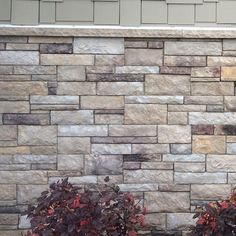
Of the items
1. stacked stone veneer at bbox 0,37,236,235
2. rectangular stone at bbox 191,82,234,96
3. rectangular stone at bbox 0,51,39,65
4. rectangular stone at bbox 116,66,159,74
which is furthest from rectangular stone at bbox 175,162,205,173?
rectangular stone at bbox 0,51,39,65

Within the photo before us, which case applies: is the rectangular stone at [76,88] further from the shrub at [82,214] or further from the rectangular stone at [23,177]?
the shrub at [82,214]

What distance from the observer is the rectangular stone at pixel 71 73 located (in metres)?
4.30

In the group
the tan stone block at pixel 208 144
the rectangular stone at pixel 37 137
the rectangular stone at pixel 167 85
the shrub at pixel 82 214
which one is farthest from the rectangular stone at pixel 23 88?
the tan stone block at pixel 208 144

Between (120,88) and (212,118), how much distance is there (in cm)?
84

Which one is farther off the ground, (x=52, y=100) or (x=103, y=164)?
(x=52, y=100)

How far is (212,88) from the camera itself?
4344 mm

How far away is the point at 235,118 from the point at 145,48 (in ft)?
3.26

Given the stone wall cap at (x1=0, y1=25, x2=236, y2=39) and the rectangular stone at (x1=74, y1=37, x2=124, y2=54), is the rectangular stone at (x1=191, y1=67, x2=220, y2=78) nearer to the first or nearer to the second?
the stone wall cap at (x1=0, y1=25, x2=236, y2=39)

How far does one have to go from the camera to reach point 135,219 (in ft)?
11.8

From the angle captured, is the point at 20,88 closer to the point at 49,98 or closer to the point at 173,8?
the point at 49,98

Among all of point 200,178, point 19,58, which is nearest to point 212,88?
point 200,178

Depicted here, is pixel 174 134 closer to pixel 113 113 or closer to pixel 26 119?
pixel 113 113

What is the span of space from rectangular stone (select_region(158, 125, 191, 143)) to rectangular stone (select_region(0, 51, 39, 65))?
1231 millimetres

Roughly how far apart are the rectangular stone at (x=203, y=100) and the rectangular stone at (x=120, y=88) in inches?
16.2
